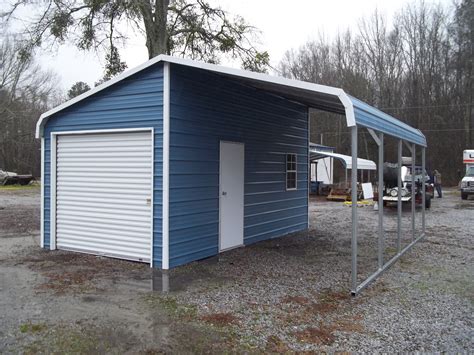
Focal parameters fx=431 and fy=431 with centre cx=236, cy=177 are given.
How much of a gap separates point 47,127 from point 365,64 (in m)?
29.8

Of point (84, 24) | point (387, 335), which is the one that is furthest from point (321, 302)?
point (84, 24)

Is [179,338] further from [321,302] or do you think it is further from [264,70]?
→ [264,70]

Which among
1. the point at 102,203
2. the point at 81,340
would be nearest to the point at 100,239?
the point at 102,203

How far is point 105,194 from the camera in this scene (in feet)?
23.6

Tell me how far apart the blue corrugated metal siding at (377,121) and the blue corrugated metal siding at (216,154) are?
2609 mm

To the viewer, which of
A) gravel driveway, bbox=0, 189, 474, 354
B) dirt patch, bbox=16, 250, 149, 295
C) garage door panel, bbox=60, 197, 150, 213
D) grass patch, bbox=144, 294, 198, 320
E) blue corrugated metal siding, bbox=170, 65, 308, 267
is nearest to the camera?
gravel driveway, bbox=0, 189, 474, 354

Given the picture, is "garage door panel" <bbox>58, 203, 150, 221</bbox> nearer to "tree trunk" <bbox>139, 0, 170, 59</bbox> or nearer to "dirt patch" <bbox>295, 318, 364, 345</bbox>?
"dirt patch" <bbox>295, 318, 364, 345</bbox>

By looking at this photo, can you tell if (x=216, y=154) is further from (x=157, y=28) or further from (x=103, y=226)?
(x=157, y=28)

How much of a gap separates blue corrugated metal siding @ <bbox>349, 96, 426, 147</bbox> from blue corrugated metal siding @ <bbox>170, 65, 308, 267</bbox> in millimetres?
2609

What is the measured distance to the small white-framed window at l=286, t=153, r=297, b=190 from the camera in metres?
9.95

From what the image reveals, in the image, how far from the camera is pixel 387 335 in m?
4.04

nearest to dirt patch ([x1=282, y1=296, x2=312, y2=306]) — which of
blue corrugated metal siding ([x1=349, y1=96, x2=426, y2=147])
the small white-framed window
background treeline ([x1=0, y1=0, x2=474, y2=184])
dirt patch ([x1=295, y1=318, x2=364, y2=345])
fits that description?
dirt patch ([x1=295, y1=318, x2=364, y2=345])

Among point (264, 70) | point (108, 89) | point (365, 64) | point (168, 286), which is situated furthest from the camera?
point (365, 64)

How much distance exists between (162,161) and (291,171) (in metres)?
4.45
